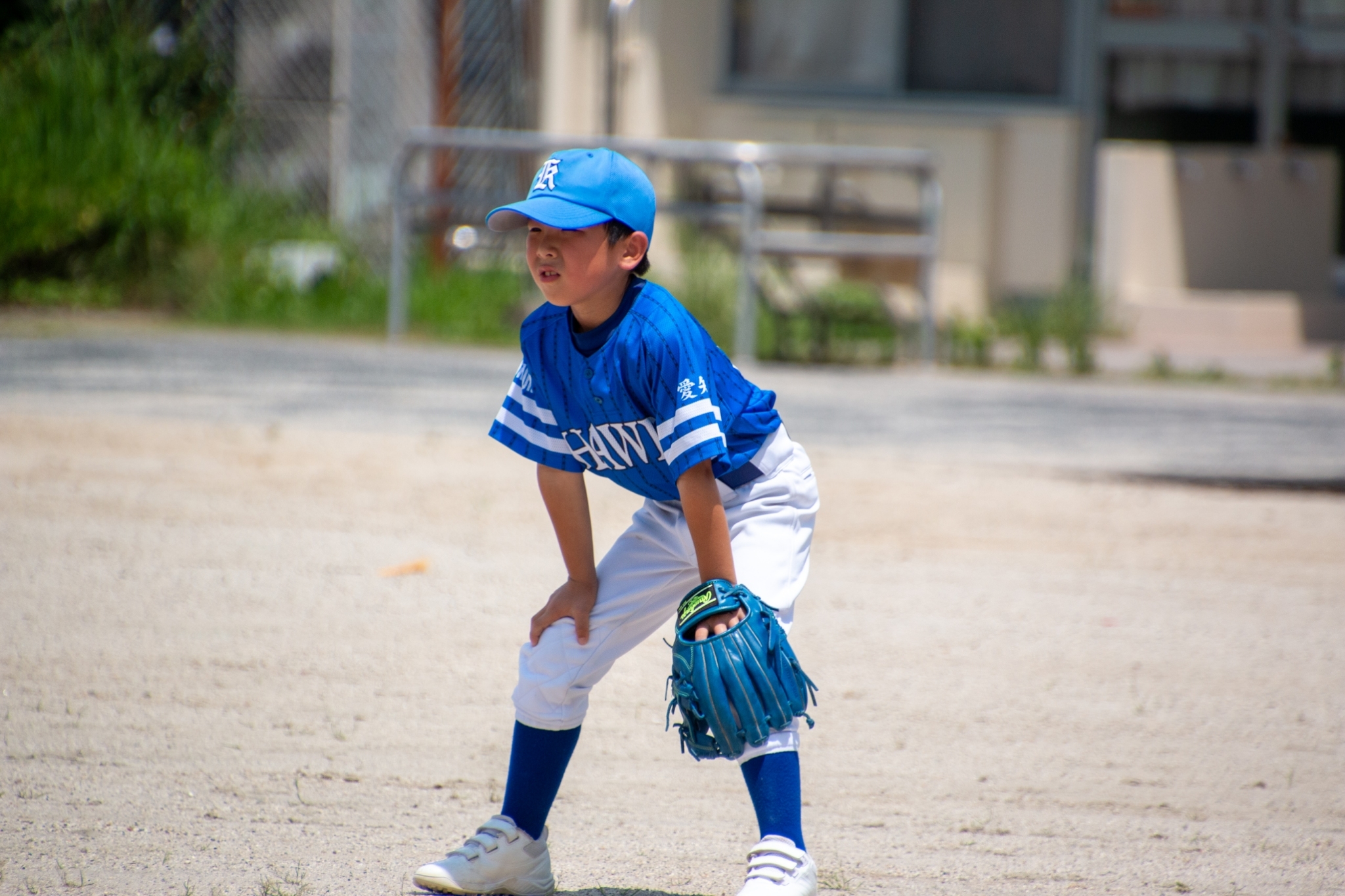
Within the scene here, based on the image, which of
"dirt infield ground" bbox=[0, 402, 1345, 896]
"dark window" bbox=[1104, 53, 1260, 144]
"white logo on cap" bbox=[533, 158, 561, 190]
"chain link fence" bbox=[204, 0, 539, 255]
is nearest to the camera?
"white logo on cap" bbox=[533, 158, 561, 190]

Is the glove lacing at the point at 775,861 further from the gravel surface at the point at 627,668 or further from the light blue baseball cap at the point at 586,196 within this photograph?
the light blue baseball cap at the point at 586,196

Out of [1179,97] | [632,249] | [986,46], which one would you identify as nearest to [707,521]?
[632,249]

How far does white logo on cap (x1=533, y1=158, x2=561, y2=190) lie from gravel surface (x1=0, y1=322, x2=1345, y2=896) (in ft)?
4.19

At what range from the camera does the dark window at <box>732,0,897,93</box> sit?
46.2ft

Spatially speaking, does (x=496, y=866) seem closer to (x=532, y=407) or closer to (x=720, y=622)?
(x=720, y=622)

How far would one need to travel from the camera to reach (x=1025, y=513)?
638 centimetres

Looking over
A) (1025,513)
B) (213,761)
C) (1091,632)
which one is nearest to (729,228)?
(1025,513)

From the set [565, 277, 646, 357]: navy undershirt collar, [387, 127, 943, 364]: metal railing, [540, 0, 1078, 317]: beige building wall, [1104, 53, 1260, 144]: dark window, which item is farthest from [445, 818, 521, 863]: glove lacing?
[1104, 53, 1260, 144]: dark window

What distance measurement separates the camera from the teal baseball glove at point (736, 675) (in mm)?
2611

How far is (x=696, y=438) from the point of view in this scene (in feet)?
8.41

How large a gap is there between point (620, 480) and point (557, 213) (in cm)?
57

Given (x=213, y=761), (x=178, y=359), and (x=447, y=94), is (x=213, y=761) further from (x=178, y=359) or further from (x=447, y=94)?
(x=447, y=94)

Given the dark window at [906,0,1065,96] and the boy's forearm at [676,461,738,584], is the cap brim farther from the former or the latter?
the dark window at [906,0,1065,96]

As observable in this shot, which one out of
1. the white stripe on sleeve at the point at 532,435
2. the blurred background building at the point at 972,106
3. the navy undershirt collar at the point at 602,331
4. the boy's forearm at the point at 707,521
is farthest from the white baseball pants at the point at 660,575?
the blurred background building at the point at 972,106
